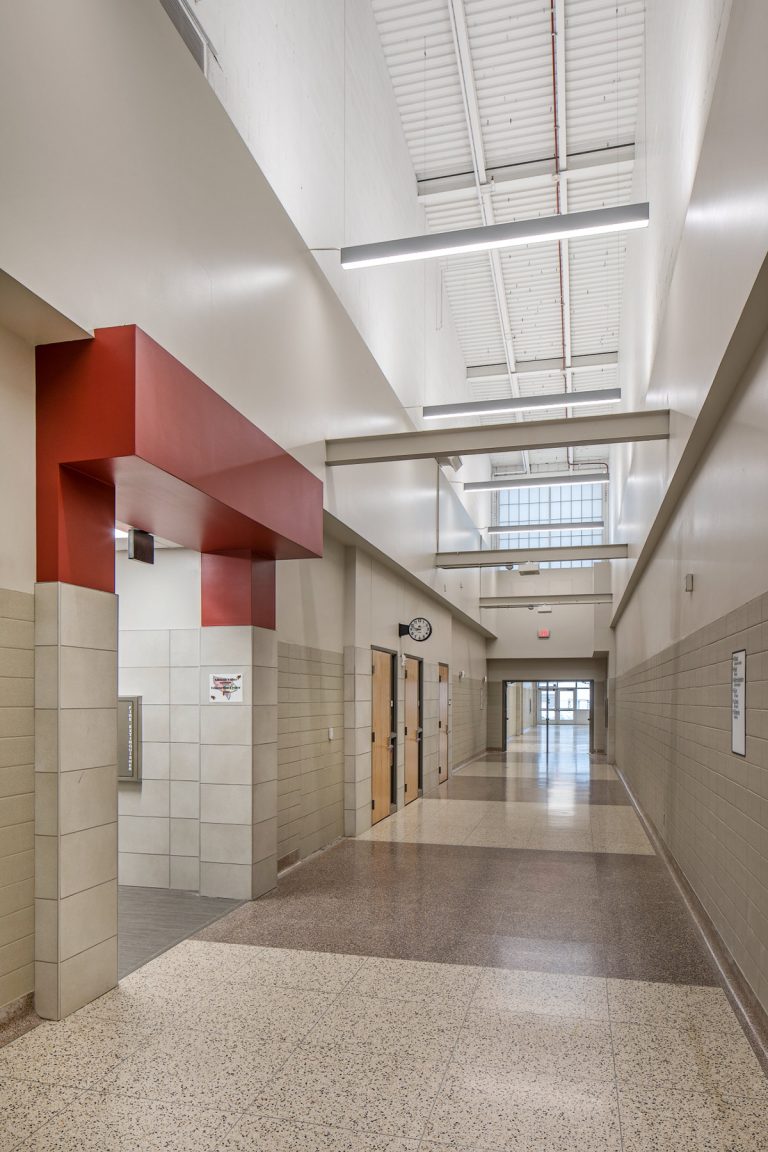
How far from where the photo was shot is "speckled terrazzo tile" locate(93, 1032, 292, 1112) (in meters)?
3.33

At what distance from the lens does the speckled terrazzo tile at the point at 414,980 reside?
14.5ft

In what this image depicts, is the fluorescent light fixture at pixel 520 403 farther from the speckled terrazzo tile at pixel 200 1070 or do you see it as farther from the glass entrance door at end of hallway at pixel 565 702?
the glass entrance door at end of hallway at pixel 565 702

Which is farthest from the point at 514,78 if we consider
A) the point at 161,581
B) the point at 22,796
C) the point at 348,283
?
the point at 22,796

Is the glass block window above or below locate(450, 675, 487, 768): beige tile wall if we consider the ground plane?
above

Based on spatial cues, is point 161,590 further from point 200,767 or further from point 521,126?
point 521,126

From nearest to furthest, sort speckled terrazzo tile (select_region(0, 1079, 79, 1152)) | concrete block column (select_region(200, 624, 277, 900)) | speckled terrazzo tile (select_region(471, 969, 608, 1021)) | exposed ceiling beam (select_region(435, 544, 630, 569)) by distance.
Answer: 1. speckled terrazzo tile (select_region(0, 1079, 79, 1152))
2. speckled terrazzo tile (select_region(471, 969, 608, 1021))
3. concrete block column (select_region(200, 624, 277, 900))
4. exposed ceiling beam (select_region(435, 544, 630, 569))

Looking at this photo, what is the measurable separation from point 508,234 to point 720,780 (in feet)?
13.6

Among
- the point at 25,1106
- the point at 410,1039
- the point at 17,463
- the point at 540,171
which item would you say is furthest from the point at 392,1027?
the point at 540,171

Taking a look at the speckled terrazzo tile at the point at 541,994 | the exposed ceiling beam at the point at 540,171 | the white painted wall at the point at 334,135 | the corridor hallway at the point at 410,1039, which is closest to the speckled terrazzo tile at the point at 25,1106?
the corridor hallway at the point at 410,1039

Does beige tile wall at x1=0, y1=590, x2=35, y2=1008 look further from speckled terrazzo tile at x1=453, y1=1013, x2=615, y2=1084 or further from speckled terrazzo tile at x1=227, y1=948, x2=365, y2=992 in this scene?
speckled terrazzo tile at x1=453, y1=1013, x2=615, y2=1084

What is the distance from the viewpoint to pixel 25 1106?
10.7ft

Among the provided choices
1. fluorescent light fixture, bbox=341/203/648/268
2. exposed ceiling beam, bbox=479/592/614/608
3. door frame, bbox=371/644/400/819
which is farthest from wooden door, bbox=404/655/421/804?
fluorescent light fixture, bbox=341/203/648/268

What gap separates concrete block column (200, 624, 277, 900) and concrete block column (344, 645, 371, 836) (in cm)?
265

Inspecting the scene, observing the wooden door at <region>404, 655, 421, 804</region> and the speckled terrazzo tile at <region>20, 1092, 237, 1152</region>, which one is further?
the wooden door at <region>404, 655, 421, 804</region>
